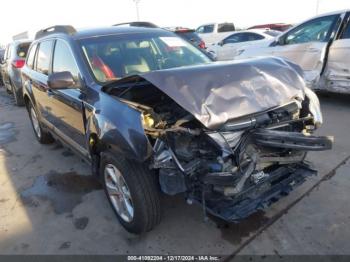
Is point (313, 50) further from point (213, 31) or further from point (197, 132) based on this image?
point (213, 31)

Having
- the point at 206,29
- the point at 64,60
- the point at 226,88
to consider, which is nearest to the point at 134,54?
the point at 64,60

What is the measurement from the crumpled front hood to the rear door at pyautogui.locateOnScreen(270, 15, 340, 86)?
3926 mm

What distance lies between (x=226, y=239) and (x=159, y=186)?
2.51ft

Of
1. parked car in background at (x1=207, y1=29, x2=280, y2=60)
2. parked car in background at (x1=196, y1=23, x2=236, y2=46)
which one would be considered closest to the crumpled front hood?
parked car in background at (x1=207, y1=29, x2=280, y2=60)

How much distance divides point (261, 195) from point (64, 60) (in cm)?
264

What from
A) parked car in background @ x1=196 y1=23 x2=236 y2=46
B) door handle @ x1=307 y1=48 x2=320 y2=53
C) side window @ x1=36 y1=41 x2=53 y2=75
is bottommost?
parked car in background @ x1=196 y1=23 x2=236 y2=46

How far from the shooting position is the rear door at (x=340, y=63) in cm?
605

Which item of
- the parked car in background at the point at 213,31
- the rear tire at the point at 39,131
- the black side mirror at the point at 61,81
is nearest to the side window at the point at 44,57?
the rear tire at the point at 39,131

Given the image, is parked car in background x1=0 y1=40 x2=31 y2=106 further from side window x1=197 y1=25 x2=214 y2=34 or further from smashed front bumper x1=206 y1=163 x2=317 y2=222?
side window x1=197 y1=25 x2=214 y2=34

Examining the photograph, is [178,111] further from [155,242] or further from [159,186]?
[155,242]

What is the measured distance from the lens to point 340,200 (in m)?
3.31

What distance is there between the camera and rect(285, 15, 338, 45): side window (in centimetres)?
639

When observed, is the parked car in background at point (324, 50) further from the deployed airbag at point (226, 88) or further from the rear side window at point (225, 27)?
the rear side window at point (225, 27)

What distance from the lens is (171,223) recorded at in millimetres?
3164
